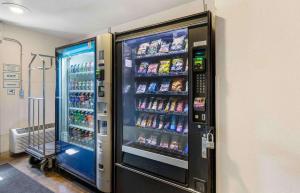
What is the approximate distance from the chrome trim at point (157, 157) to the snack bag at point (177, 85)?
68 cm

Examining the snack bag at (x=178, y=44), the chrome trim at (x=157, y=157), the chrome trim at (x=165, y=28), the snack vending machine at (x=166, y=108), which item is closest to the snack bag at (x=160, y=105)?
the snack vending machine at (x=166, y=108)

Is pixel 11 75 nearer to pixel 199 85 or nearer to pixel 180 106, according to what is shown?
pixel 180 106

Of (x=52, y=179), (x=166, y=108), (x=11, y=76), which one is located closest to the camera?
(x=166, y=108)

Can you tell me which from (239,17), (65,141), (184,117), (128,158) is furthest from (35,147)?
(239,17)

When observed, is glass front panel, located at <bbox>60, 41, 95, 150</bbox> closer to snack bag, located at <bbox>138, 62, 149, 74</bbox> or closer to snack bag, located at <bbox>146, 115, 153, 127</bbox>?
snack bag, located at <bbox>138, 62, 149, 74</bbox>

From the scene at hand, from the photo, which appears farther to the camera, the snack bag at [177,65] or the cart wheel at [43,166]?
the cart wheel at [43,166]

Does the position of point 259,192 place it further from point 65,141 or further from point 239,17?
point 65,141

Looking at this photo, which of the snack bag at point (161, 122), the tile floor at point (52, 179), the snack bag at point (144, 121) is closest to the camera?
the snack bag at point (161, 122)

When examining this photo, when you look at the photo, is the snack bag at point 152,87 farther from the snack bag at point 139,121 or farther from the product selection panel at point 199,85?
the product selection panel at point 199,85

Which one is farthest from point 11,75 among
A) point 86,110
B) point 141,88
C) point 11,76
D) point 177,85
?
point 177,85

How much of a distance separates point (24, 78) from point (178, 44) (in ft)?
11.2

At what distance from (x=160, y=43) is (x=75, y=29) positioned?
8.53 ft

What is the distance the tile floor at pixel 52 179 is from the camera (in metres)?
2.40

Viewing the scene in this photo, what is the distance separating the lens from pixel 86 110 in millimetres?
2553
